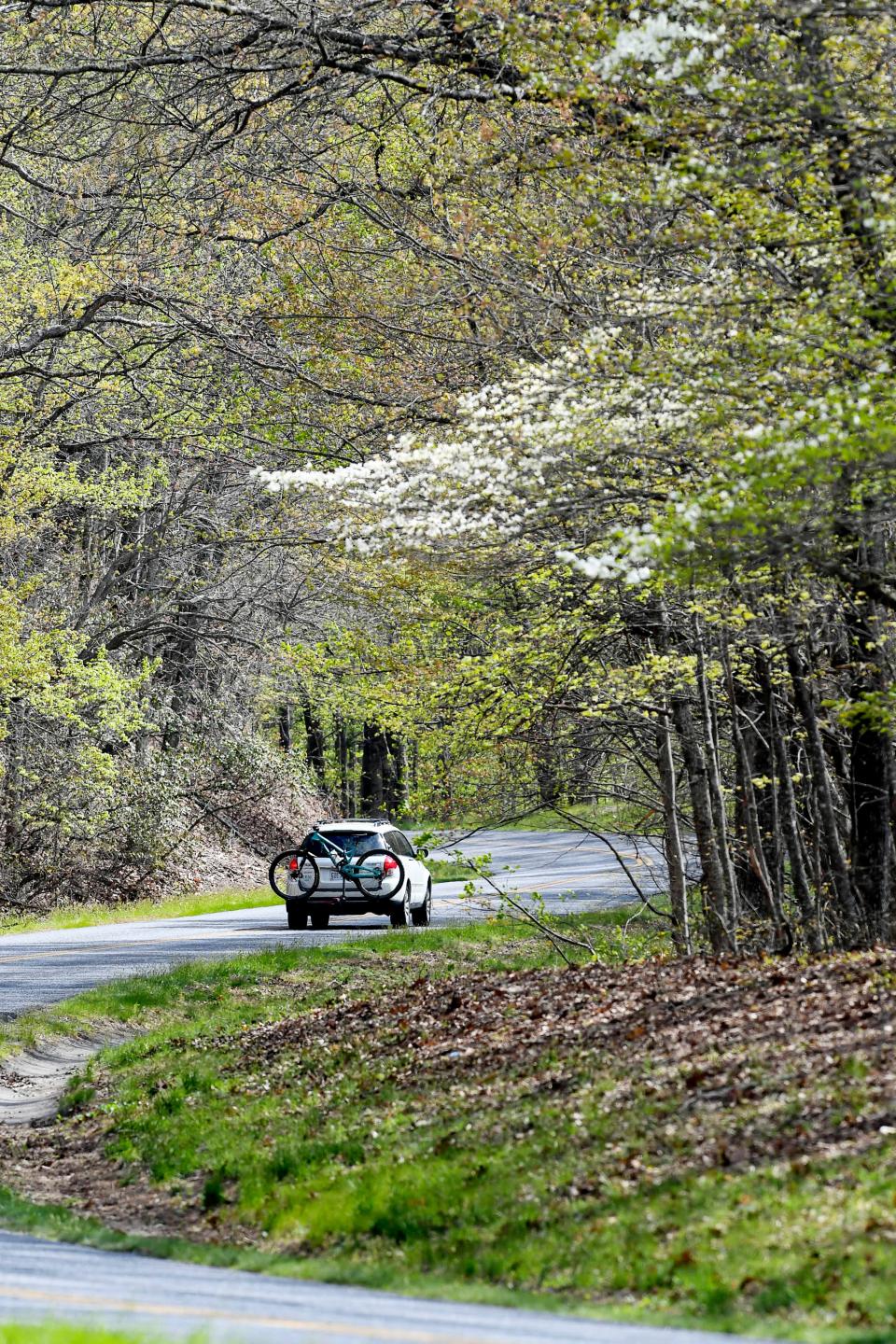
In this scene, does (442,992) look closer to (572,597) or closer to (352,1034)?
(352,1034)

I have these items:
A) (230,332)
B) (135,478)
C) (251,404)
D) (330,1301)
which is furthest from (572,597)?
(135,478)

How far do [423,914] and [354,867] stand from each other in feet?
7.43

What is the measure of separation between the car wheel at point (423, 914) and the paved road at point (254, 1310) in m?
16.5

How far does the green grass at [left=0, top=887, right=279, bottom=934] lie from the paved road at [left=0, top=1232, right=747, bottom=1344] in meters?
18.2

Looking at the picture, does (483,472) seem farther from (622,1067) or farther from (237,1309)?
(237,1309)

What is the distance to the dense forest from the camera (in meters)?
9.42

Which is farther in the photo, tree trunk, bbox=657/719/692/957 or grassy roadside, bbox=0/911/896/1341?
tree trunk, bbox=657/719/692/957

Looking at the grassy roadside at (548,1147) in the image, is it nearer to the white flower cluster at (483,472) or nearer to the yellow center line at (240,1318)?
the yellow center line at (240,1318)

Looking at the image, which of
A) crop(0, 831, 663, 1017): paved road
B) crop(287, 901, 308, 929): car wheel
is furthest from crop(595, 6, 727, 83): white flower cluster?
crop(287, 901, 308, 929): car wheel

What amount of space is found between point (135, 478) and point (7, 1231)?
2109cm

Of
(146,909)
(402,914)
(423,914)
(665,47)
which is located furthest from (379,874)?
(665,47)

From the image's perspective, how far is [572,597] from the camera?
1375 cm

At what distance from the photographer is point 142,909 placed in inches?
1141

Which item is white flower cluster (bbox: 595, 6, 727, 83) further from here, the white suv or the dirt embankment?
the white suv
